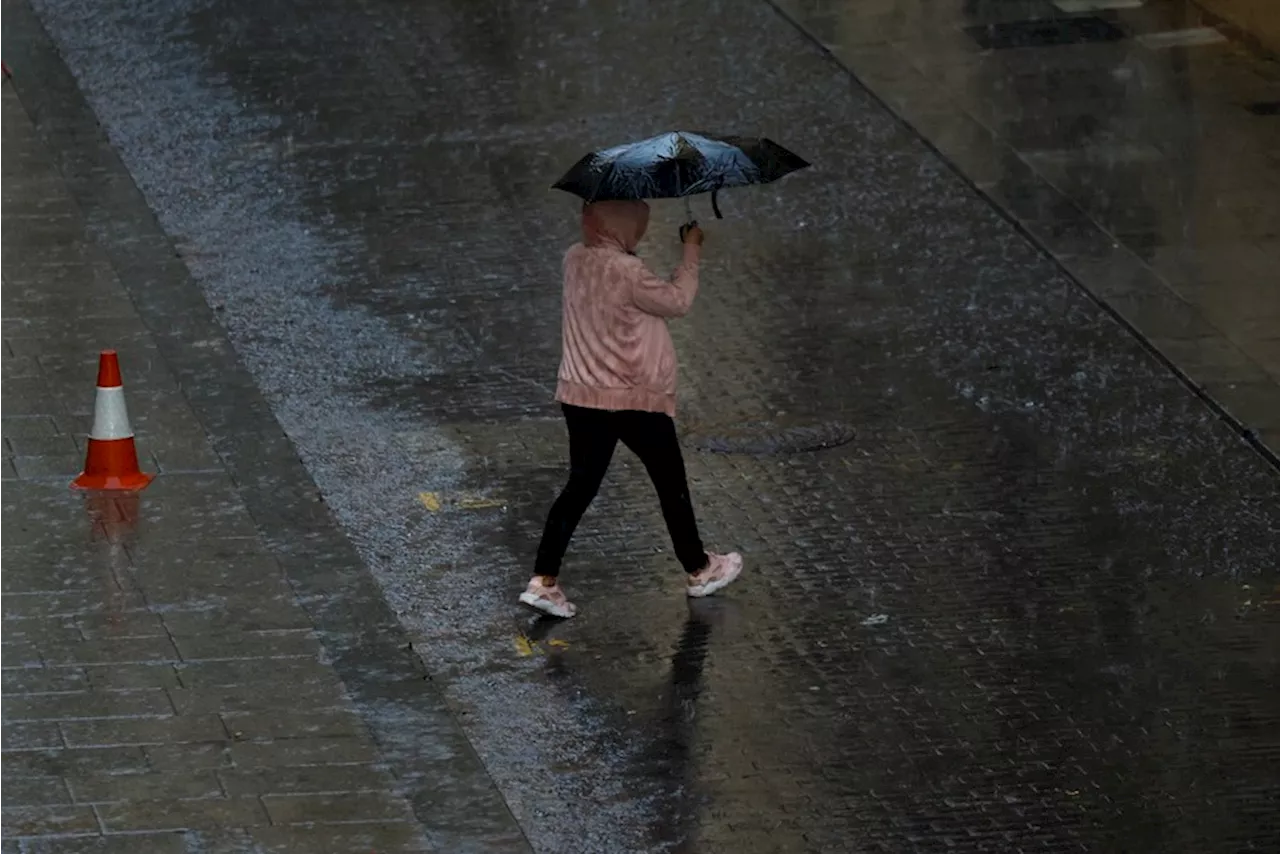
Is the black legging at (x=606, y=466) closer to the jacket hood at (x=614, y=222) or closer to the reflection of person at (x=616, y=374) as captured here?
the reflection of person at (x=616, y=374)

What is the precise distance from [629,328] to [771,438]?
6.80ft

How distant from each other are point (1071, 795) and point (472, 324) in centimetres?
504

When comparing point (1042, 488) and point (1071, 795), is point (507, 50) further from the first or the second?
point (1071, 795)

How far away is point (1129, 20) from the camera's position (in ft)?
60.7

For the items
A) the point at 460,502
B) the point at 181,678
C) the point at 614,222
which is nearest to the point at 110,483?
the point at 460,502

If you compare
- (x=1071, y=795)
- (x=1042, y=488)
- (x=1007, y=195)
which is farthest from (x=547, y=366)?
(x=1071, y=795)

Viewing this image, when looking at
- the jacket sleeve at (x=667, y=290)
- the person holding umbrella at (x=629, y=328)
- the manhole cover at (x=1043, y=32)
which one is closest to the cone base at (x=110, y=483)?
the person holding umbrella at (x=629, y=328)

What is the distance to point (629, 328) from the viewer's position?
32.4ft

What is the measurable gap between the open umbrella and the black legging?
0.85 metres

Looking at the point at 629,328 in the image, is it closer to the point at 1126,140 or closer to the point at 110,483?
the point at 110,483

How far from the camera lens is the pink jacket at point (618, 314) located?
980 cm

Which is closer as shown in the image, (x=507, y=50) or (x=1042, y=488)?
(x=1042, y=488)

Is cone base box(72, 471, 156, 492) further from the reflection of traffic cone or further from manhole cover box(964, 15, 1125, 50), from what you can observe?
manhole cover box(964, 15, 1125, 50)

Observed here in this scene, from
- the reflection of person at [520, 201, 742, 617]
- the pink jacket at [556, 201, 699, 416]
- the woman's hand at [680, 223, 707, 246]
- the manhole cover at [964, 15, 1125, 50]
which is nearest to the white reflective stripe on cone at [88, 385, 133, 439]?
the reflection of person at [520, 201, 742, 617]
